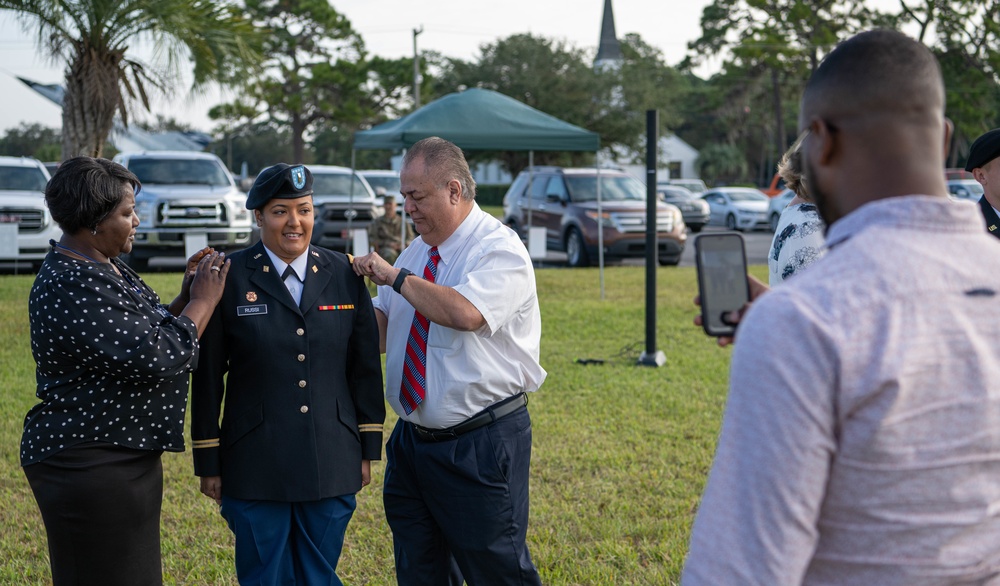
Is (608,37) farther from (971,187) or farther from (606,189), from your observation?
(606,189)

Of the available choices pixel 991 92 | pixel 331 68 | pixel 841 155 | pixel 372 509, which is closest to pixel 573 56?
pixel 331 68

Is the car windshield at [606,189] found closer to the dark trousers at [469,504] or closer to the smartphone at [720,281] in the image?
the dark trousers at [469,504]

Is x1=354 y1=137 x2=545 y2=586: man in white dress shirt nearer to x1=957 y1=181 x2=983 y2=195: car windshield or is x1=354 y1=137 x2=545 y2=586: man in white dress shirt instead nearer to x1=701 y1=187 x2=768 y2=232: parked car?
x1=957 y1=181 x2=983 y2=195: car windshield

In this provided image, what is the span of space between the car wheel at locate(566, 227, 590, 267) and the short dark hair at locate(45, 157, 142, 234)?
14.5 m

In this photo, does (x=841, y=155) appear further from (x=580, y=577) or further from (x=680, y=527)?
(x=680, y=527)

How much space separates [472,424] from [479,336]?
0.31 meters

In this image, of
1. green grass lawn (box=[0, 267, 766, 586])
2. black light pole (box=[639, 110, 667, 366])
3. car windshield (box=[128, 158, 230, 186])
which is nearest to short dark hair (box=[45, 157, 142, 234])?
green grass lawn (box=[0, 267, 766, 586])

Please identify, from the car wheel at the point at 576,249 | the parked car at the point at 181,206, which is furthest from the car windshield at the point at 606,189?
the parked car at the point at 181,206

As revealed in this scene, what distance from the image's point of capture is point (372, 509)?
5141 millimetres

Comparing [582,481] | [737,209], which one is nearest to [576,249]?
[582,481]

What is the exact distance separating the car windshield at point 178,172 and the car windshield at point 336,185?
258cm

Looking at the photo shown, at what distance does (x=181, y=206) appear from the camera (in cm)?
1584

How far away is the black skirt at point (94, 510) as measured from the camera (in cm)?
294

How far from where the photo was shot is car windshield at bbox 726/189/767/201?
32531 mm
